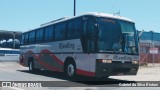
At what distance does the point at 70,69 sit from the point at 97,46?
2952 mm

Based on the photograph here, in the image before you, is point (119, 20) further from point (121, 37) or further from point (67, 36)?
point (67, 36)

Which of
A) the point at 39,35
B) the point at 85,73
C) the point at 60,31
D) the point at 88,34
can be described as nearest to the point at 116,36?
the point at 88,34

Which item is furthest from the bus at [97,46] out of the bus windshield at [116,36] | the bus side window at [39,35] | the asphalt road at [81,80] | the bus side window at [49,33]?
the bus side window at [39,35]

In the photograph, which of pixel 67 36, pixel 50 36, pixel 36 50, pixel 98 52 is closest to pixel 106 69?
pixel 98 52

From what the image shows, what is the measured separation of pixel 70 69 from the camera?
56.8ft

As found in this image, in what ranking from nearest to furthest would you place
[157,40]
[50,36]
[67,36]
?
[67,36]
[50,36]
[157,40]

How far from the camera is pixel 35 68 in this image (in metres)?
23.5

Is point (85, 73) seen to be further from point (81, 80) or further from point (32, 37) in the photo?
point (32, 37)

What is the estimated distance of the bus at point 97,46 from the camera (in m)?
15.0

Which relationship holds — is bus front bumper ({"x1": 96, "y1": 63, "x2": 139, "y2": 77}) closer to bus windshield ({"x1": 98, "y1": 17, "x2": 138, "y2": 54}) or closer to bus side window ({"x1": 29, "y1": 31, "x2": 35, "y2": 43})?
bus windshield ({"x1": 98, "y1": 17, "x2": 138, "y2": 54})

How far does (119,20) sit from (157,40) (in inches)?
1523

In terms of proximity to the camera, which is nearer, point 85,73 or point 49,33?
point 85,73

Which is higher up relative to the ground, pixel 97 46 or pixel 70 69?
pixel 97 46

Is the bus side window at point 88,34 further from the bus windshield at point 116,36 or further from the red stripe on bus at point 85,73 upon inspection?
the red stripe on bus at point 85,73
